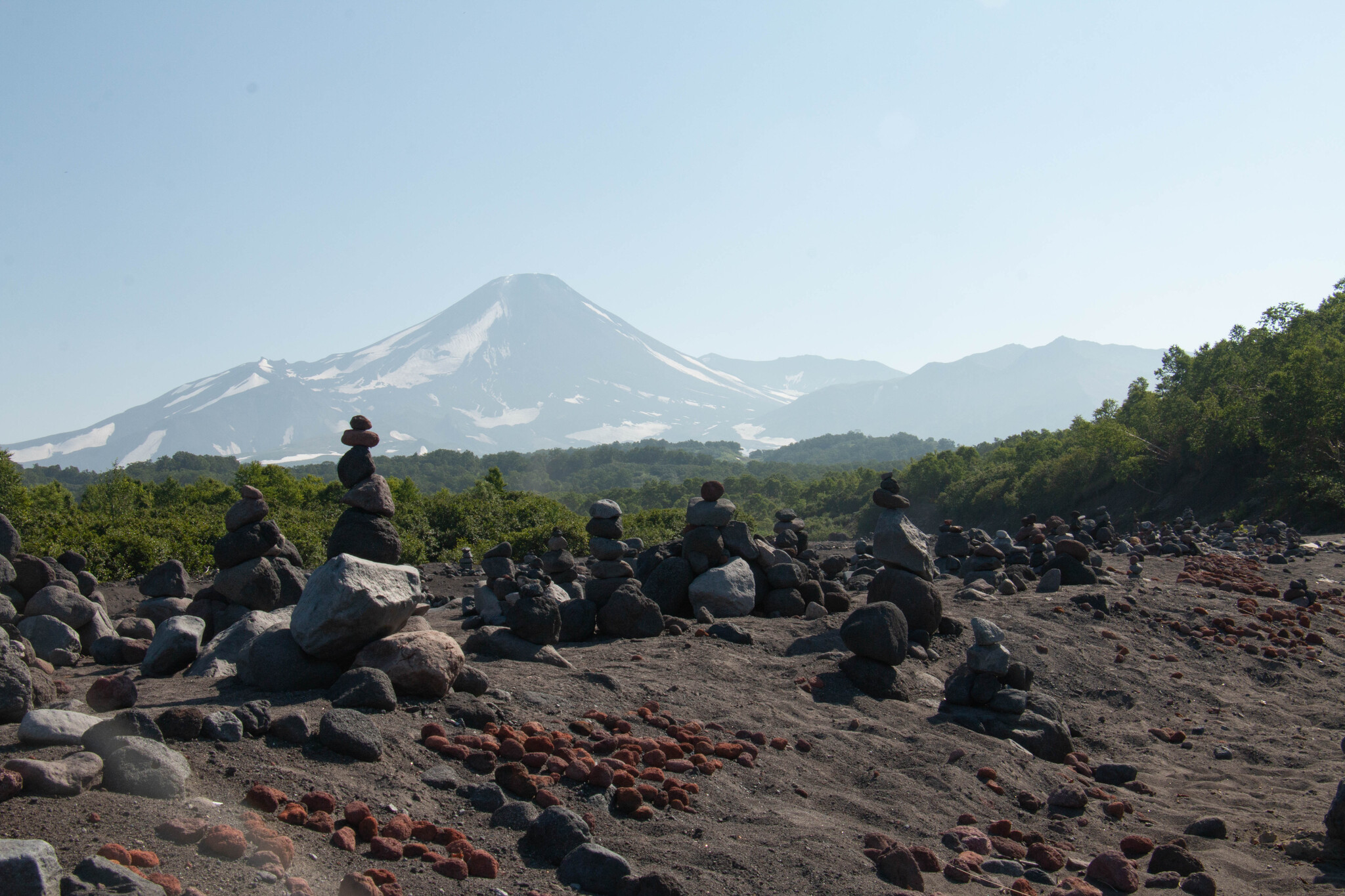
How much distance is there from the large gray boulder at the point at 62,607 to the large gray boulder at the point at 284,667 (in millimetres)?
3939

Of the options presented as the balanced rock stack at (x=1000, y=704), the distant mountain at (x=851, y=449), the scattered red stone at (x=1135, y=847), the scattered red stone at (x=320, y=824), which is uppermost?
the scattered red stone at (x=320, y=824)

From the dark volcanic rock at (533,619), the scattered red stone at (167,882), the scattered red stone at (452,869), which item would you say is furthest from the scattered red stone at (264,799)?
the dark volcanic rock at (533,619)

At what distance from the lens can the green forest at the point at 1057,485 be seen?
20.0m

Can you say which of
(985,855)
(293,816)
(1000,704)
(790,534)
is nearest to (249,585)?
(293,816)

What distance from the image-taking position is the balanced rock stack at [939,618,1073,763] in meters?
7.36

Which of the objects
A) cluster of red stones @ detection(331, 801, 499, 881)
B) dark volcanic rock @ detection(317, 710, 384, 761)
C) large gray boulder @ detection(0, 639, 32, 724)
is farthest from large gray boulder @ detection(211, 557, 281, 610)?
cluster of red stones @ detection(331, 801, 499, 881)

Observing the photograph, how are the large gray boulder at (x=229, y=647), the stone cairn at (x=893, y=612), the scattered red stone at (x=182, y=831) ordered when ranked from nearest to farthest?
the scattered red stone at (x=182, y=831) < the large gray boulder at (x=229, y=647) < the stone cairn at (x=893, y=612)

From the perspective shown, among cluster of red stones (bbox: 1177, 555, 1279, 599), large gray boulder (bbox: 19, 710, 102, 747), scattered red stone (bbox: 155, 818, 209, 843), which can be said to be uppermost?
large gray boulder (bbox: 19, 710, 102, 747)

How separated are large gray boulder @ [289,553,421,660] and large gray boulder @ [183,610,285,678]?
3.02 ft

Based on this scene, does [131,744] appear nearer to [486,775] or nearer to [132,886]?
[132,886]

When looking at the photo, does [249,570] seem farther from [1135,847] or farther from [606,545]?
[1135,847]

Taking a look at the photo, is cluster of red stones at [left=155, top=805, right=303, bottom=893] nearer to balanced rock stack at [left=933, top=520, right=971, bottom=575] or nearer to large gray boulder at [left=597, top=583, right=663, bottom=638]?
large gray boulder at [left=597, top=583, right=663, bottom=638]

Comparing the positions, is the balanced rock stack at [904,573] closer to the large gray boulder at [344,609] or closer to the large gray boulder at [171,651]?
the large gray boulder at [344,609]

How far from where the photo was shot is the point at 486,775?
17.0 feet
